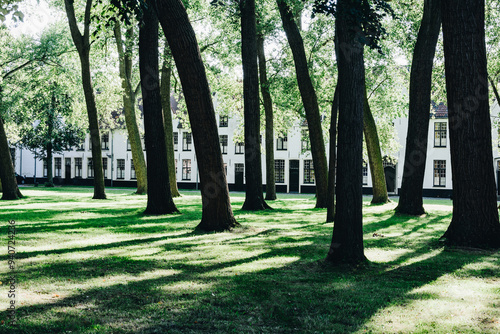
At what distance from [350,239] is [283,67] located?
62.3 feet

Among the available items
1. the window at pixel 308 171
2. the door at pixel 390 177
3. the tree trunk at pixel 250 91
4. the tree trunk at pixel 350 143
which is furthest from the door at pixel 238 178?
the tree trunk at pixel 350 143

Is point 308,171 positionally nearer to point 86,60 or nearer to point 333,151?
point 86,60

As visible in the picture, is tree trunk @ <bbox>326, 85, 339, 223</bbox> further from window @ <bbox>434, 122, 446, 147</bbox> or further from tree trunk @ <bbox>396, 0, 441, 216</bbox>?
window @ <bbox>434, 122, 446, 147</bbox>

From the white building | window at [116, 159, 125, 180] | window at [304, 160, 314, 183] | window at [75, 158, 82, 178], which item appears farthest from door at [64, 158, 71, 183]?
window at [304, 160, 314, 183]

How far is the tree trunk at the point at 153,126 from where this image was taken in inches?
590

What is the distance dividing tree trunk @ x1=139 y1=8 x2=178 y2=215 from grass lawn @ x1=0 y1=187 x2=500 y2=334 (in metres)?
4.42

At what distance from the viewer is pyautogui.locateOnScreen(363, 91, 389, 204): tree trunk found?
71.2 ft

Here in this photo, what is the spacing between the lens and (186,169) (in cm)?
5369

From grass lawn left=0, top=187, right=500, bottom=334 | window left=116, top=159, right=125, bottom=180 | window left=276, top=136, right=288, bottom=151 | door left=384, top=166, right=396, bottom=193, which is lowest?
grass lawn left=0, top=187, right=500, bottom=334

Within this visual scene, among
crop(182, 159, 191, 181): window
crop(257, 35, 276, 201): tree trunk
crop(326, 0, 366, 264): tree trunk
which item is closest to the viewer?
crop(326, 0, 366, 264): tree trunk

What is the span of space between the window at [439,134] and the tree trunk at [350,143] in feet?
133

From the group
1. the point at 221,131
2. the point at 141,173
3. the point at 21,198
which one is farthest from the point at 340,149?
the point at 221,131

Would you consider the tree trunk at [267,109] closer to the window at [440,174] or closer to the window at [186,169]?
the window at [440,174]

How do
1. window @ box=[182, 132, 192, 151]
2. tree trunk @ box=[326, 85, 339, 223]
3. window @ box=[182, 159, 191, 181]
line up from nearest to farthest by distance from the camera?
tree trunk @ box=[326, 85, 339, 223], window @ box=[182, 159, 191, 181], window @ box=[182, 132, 192, 151]
